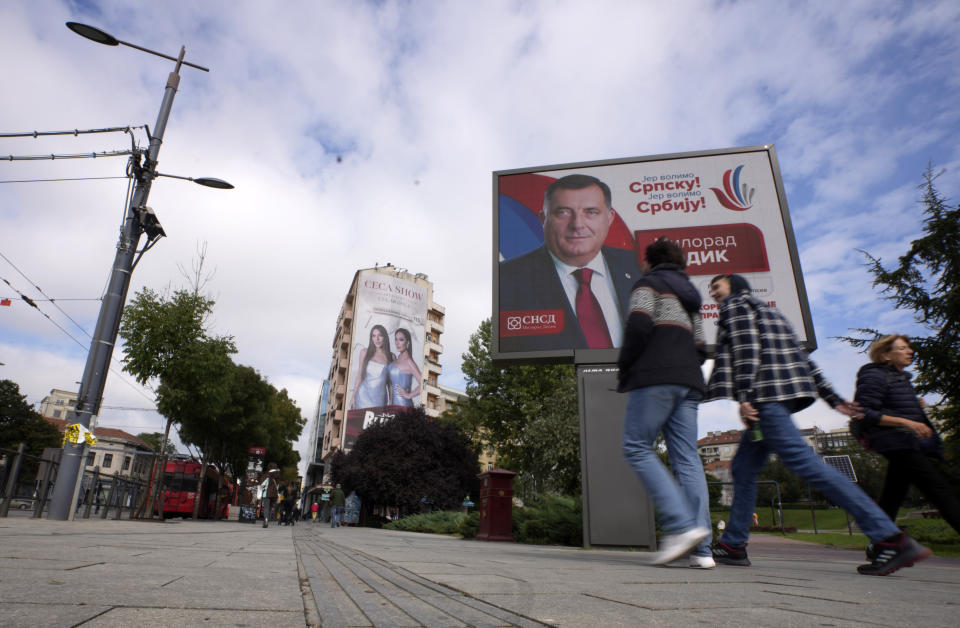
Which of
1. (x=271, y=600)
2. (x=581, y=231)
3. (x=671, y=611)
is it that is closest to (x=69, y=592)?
(x=271, y=600)

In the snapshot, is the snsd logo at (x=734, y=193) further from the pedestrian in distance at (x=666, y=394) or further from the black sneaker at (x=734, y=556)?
the black sneaker at (x=734, y=556)

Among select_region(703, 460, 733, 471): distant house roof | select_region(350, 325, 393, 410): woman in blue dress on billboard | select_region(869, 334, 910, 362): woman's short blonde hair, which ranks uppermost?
select_region(350, 325, 393, 410): woman in blue dress on billboard

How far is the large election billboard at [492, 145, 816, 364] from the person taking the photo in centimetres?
802

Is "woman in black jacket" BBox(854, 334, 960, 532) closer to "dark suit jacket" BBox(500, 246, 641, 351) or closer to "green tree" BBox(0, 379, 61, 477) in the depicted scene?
"dark suit jacket" BBox(500, 246, 641, 351)

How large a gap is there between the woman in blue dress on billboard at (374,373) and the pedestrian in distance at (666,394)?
5537 cm

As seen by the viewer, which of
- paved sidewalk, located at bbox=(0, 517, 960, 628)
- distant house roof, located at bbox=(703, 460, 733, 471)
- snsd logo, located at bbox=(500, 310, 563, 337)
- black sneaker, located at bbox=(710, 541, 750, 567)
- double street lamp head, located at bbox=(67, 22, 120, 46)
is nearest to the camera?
paved sidewalk, located at bbox=(0, 517, 960, 628)

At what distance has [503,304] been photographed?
850cm

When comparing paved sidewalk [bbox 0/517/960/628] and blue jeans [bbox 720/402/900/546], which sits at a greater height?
blue jeans [bbox 720/402/900/546]

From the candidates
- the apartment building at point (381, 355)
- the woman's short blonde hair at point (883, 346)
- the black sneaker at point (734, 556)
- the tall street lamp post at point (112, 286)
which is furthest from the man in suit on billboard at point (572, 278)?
the apartment building at point (381, 355)

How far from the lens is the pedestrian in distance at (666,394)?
3.56 meters

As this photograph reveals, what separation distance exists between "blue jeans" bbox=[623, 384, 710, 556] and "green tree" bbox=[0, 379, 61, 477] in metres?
Answer: 55.2

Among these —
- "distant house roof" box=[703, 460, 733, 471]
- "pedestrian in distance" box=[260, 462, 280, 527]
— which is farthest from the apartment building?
"distant house roof" box=[703, 460, 733, 471]

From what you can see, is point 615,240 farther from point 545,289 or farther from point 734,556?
point 734,556

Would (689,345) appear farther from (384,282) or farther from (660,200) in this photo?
(384,282)
